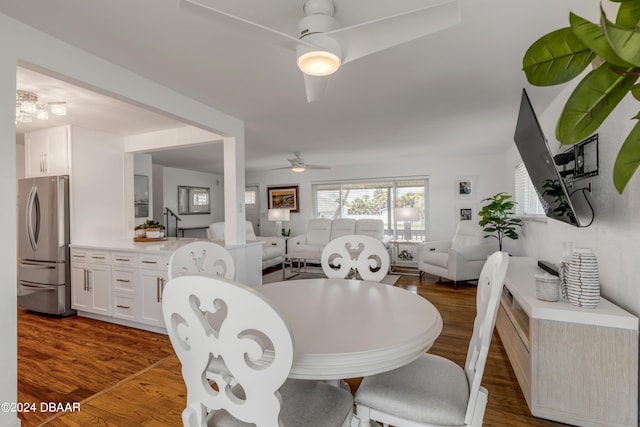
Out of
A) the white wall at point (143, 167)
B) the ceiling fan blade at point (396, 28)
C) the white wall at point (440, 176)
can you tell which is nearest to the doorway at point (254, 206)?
the white wall at point (440, 176)

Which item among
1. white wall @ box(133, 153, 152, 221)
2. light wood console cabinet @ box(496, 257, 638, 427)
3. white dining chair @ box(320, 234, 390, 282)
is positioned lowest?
light wood console cabinet @ box(496, 257, 638, 427)

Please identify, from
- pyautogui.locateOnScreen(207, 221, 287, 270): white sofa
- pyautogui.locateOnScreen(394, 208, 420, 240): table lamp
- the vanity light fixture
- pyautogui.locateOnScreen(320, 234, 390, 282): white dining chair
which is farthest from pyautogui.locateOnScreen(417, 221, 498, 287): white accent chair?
the vanity light fixture

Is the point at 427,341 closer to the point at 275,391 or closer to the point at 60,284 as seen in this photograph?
the point at 275,391

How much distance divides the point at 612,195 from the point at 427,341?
1.72 metres

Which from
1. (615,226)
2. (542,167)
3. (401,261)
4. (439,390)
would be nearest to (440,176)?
(401,261)

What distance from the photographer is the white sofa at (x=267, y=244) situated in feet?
18.0

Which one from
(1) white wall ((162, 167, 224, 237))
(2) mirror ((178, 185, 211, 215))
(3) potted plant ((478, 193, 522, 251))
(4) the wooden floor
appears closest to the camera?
(4) the wooden floor

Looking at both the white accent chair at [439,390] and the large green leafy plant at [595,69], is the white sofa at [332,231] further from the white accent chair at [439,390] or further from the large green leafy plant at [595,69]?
the large green leafy plant at [595,69]

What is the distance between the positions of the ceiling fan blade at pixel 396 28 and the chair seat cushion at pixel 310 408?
1.45m

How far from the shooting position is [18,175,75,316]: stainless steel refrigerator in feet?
11.6

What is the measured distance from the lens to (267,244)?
642 centimetres

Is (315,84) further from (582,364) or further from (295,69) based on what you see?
(582,364)

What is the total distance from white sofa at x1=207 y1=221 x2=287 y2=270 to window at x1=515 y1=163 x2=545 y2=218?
4009mm

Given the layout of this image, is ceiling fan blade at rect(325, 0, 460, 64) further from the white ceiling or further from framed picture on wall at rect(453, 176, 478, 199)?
framed picture on wall at rect(453, 176, 478, 199)
